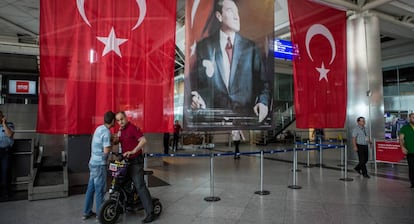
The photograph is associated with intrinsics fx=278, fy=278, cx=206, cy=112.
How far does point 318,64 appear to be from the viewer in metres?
7.95

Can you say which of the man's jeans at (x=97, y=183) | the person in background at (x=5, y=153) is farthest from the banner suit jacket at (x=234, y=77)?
the person in background at (x=5, y=153)

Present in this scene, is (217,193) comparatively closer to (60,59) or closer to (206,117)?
(206,117)

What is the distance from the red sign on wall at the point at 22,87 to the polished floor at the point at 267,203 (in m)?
4.86

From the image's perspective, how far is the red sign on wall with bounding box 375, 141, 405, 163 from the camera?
8.15m

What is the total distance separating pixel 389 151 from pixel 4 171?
396 inches

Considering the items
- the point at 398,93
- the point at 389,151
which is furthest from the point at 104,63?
the point at 398,93

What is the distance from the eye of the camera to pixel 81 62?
16.1ft

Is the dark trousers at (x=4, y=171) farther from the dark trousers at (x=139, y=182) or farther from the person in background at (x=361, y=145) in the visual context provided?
the person in background at (x=361, y=145)

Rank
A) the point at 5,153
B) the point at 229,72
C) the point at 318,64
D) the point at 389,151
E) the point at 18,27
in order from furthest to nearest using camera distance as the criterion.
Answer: the point at 18,27, the point at 389,151, the point at 318,64, the point at 229,72, the point at 5,153

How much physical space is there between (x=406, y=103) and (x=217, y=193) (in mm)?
18637

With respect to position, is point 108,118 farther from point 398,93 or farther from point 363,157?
point 398,93

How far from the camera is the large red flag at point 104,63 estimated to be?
15.4ft

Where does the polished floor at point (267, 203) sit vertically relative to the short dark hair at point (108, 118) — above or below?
below

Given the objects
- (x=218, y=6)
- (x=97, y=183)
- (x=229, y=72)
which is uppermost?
(x=218, y=6)
